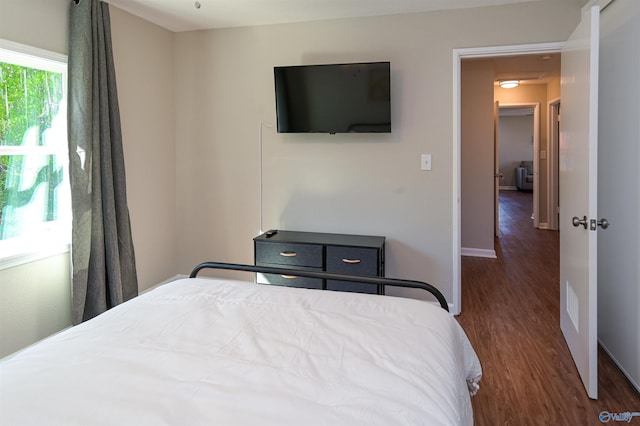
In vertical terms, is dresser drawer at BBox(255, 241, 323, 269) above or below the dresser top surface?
below

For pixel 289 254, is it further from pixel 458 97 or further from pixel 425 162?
pixel 458 97

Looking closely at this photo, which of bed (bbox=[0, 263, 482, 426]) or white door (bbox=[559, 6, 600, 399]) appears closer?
bed (bbox=[0, 263, 482, 426])

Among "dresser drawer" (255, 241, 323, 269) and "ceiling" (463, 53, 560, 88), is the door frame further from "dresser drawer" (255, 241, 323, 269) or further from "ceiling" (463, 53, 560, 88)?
"ceiling" (463, 53, 560, 88)

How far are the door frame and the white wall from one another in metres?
0.04

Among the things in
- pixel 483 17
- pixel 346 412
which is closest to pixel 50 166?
pixel 346 412

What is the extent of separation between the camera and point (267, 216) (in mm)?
3818

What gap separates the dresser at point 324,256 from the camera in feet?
10.3

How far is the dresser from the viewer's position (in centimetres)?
313

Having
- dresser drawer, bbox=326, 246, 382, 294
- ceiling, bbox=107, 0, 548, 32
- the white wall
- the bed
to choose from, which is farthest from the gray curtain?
dresser drawer, bbox=326, 246, 382, 294

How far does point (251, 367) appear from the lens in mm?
1265

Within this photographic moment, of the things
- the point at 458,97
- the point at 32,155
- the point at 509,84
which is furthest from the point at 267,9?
the point at 509,84

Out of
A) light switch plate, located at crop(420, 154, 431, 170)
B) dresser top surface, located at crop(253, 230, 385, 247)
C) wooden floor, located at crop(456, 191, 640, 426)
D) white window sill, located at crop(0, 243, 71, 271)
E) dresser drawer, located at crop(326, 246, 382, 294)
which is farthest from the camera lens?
light switch plate, located at crop(420, 154, 431, 170)

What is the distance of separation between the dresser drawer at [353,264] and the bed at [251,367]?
1276 millimetres

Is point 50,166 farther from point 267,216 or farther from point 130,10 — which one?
point 267,216
